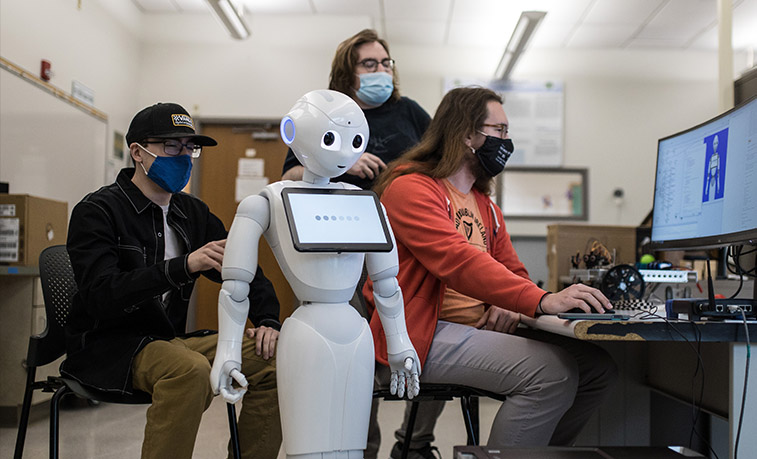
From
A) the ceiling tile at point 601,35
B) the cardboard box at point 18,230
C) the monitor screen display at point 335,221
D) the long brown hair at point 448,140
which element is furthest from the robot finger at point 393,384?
the ceiling tile at point 601,35

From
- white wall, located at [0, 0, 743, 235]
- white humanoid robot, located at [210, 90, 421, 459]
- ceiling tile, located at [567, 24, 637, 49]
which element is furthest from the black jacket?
ceiling tile, located at [567, 24, 637, 49]

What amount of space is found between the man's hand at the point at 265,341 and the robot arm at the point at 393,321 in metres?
0.34

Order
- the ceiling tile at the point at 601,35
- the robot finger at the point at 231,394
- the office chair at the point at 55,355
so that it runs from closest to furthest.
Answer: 1. the robot finger at the point at 231,394
2. the office chair at the point at 55,355
3. the ceiling tile at the point at 601,35

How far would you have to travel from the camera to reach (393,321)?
51.3 inches

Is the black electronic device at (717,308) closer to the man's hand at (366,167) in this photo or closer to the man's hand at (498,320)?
the man's hand at (498,320)

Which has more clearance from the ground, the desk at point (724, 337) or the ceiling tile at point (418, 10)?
the ceiling tile at point (418, 10)

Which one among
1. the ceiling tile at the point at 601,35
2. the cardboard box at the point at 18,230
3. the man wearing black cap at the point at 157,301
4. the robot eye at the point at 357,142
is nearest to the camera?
the robot eye at the point at 357,142

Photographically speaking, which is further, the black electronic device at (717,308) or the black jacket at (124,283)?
the black jacket at (124,283)

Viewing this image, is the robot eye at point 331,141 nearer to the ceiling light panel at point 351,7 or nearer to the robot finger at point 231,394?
the robot finger at point 231,394

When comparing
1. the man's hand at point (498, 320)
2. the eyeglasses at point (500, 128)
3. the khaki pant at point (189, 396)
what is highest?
the eyeglasses at point (500, 128)

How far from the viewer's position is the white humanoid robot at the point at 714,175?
4.93 feet

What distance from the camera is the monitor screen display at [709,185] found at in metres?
1.37

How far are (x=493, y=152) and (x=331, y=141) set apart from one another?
23.0 inches

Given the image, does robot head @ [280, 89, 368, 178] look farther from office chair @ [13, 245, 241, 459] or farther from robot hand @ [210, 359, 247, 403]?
office chair @ [13, 245, 241, 459]
